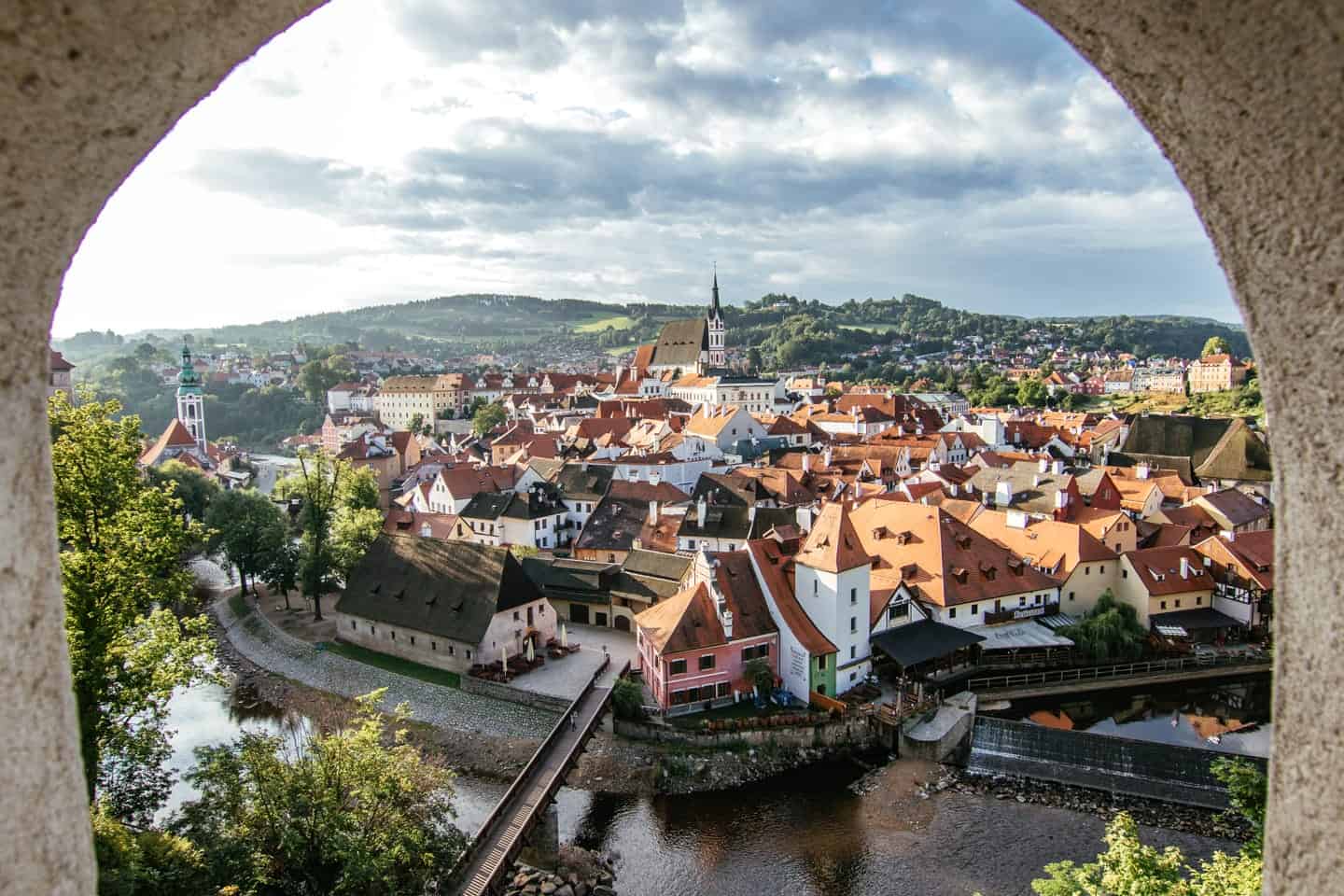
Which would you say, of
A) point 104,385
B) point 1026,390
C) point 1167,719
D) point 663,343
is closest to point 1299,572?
point 1167,719

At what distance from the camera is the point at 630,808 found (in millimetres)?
17672

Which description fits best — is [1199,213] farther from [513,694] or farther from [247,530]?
[247,530]

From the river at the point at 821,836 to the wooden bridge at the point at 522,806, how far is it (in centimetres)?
139

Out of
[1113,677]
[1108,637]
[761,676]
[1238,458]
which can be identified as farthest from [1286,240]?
[1238,458]

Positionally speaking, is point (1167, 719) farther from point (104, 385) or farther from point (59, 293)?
point (104, 385)

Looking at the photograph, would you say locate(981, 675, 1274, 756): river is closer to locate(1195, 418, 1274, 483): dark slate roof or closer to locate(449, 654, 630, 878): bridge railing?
locate(449, 654, 630, 878): bridge railing

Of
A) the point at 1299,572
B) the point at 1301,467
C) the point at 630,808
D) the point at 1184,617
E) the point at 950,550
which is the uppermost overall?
the point at 1301,467

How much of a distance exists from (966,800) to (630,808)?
7.23 meters

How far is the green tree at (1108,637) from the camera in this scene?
23875 millimetres

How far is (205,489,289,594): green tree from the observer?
102 feet

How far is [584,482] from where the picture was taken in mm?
38094

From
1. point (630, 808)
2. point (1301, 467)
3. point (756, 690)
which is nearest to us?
point (1301, 467)

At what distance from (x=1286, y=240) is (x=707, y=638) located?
19.6m

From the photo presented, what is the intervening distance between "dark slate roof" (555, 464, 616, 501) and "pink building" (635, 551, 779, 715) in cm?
1553
